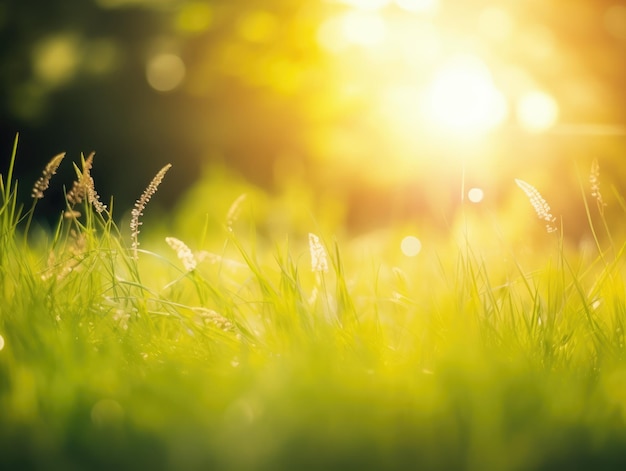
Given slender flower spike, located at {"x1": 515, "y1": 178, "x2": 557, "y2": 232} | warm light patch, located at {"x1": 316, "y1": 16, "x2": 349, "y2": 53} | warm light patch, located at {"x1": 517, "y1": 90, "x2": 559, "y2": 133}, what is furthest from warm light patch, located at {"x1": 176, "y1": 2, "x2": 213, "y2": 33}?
slender flower spike, located at {"x1": 515, "y1": 178, "x2": 557, "y2": 232}

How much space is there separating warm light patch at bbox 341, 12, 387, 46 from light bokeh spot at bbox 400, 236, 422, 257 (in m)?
1.30

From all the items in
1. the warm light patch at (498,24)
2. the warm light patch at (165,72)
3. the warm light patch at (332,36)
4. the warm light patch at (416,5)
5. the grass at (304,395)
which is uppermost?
the warm light patch at (416,5)

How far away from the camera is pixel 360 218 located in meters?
4.89

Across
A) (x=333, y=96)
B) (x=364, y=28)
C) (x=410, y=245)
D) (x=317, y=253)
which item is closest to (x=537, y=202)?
(x=317, y=253)

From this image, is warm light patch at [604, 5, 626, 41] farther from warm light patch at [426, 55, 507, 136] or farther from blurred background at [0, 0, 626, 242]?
warm light patch at [426, 55, 507, 136]

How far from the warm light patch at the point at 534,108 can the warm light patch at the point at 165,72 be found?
1.88m

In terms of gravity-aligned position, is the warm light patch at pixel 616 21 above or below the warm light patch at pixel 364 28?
above

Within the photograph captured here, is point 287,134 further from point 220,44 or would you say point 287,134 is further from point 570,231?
point 570,231

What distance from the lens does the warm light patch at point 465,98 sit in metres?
3.77

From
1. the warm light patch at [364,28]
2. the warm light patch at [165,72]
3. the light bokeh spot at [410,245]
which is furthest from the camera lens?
the warm light patch at [165,72]

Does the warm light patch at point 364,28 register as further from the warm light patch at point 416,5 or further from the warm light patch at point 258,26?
the warm light patch at point 258,26

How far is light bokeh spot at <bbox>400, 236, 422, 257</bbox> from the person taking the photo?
2907 mm

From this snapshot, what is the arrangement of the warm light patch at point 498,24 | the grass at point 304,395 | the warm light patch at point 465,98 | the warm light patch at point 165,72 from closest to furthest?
1. the grass at point 304,395
2. the warm light patch at point 465,98
3. the warm light patch at point 498,24
4. the warm light patch at point 165,72

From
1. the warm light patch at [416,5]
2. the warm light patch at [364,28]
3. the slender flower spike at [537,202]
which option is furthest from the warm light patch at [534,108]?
the slender flower spike at [537,202]
